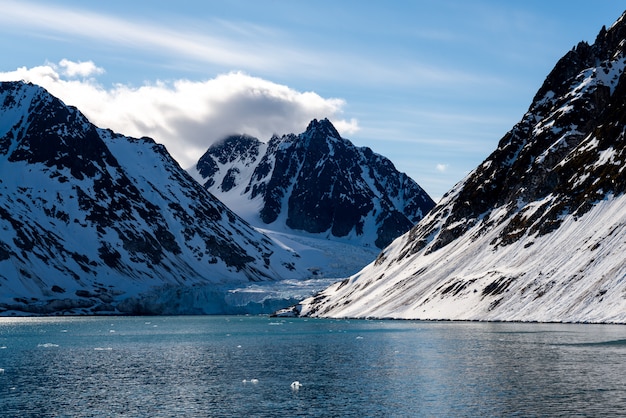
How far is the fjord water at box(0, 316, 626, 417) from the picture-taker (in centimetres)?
5728

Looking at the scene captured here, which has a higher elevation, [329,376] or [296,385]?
[296,385]

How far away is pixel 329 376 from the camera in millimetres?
75625

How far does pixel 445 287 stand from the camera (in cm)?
18975

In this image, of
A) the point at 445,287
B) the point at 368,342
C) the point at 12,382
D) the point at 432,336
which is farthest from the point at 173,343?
the point at 445,287

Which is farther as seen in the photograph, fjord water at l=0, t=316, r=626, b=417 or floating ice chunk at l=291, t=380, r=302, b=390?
floating ice chunk at l=291, t=380, r=302, b=390

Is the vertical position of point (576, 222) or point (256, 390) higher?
point (576, 222)

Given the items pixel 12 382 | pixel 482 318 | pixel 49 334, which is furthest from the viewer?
pixel 482 318

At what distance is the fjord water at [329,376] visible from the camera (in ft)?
188

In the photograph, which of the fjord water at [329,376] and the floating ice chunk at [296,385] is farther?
the floating ice chunk at [296,385]

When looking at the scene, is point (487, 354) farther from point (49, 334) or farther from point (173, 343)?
point (49, 334)

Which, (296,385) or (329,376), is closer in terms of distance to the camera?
(296,385)

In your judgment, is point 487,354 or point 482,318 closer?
point 487,354

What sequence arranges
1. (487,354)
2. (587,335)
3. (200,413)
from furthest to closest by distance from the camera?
(587,335)
(487,354)
(200,413)

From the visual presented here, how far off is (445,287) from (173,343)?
281 ft
